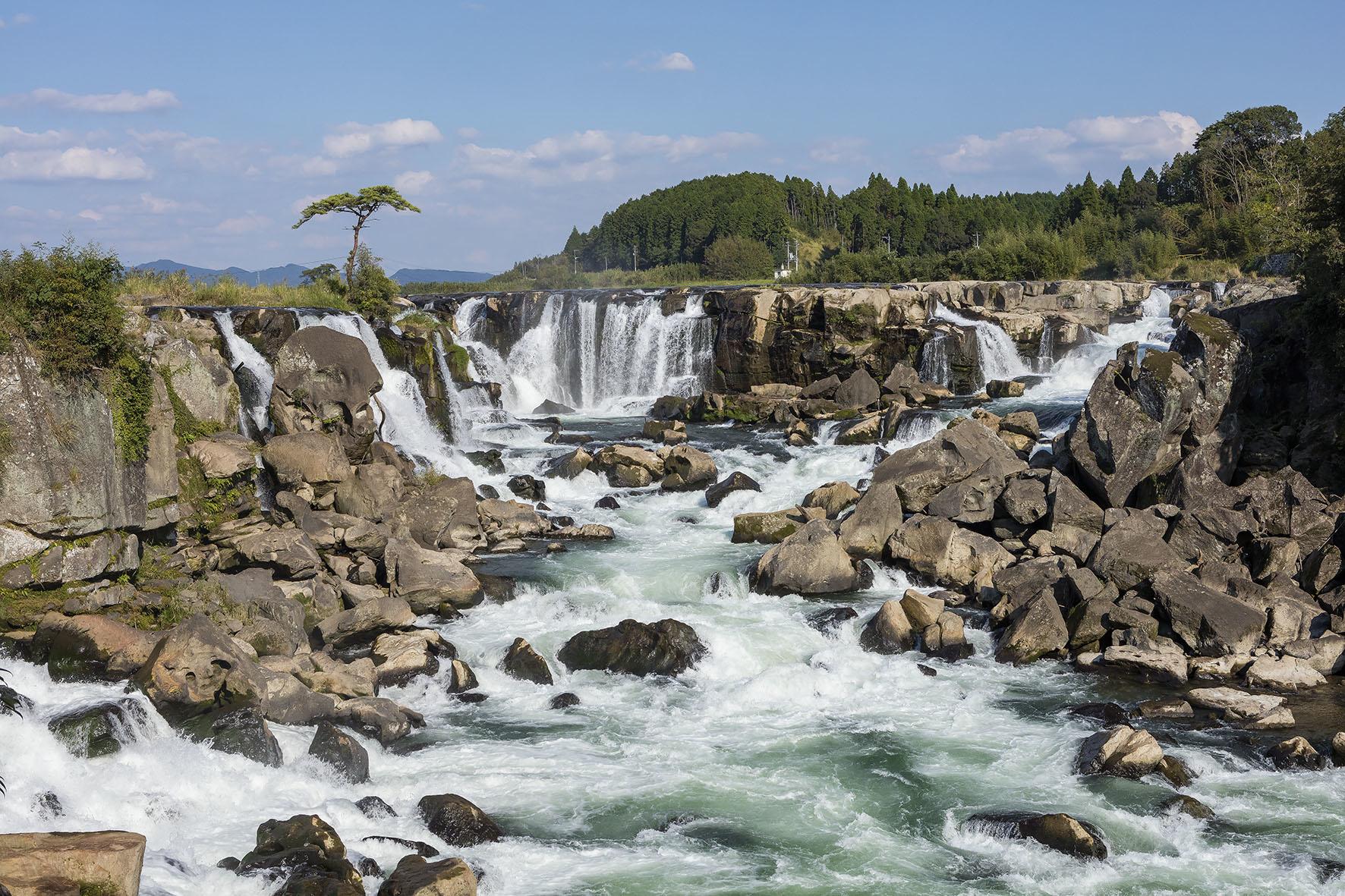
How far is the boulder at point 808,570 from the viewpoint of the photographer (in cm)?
2052

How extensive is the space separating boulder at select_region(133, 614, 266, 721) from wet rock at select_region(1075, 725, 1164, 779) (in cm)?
1070

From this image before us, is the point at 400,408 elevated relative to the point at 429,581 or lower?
elevated

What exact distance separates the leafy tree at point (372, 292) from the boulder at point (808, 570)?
16.9 meters

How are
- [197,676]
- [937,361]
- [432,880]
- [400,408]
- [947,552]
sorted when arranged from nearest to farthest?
[432,880], [197,676], [947,552], [400,408], [937,361]

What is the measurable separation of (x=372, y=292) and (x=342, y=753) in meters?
22.5

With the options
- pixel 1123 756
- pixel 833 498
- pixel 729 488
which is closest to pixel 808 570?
pixel 833 498

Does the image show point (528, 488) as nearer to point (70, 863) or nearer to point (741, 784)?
point (741, 784)

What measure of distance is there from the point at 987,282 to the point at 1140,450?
20995 millimetres

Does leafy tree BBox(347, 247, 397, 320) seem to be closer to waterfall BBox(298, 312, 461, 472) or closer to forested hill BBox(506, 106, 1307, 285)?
waterfall BBox(298, 312, 461, 472)

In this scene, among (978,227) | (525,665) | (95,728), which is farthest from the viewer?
(978,227)

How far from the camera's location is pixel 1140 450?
21.9 metres

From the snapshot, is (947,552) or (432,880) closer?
(432,880)

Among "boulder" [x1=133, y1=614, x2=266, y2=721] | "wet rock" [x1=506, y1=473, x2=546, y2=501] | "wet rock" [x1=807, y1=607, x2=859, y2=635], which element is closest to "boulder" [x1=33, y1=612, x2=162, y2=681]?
"boulder" [x1=133, y1=614, x2=266, y2=721]

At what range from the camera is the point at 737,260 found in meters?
90.9
